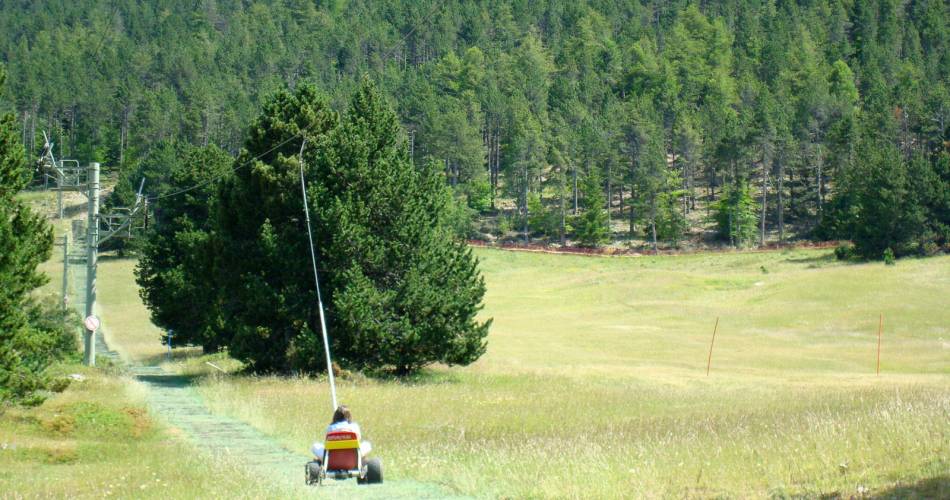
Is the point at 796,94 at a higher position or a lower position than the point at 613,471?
higher

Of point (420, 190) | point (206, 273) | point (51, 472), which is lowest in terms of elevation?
point (51, 472)

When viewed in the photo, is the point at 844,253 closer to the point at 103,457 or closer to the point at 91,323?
the point at 91,323

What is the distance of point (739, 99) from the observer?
633ft

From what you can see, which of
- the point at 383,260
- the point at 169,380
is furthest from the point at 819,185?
the point at 169,380

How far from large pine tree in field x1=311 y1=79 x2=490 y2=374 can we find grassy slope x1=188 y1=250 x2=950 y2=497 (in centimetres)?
167

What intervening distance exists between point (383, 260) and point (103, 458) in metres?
17.2

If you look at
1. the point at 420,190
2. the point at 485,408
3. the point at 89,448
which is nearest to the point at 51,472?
the point at 89,448

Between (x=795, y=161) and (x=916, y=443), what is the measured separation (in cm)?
12626

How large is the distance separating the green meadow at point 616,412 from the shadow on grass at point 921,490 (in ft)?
0.12

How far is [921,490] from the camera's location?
11664mm

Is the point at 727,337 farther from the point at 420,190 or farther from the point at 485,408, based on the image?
the point at 485,408

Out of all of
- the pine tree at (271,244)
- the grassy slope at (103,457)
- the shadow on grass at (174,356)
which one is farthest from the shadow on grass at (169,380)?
the shadow on grass at (174,356)

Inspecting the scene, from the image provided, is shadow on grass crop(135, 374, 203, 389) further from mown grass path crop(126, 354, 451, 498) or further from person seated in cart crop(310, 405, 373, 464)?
person seated in cart crop(310, 405, 373, 464)

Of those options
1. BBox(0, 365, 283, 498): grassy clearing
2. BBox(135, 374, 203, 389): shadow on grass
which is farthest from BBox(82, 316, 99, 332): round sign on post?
BBox(0, 365, 283, 498): grassy clearing
